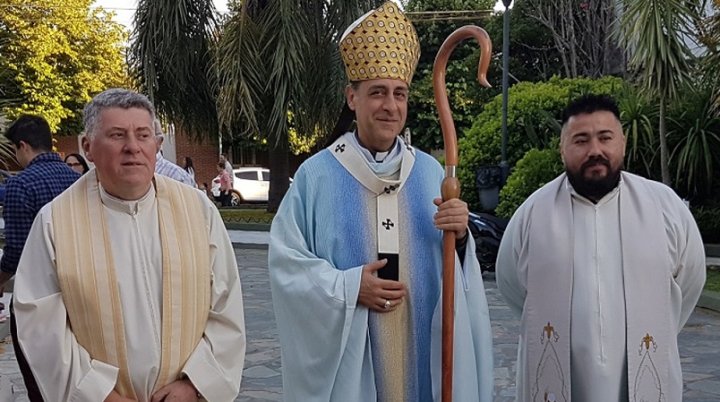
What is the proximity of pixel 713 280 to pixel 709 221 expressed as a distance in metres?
2.95

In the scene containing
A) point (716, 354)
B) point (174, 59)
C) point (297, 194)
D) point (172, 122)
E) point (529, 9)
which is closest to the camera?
point (297, 194)

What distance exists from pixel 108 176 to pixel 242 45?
12.2 meters

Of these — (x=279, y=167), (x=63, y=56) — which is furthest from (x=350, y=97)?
(x=63, y=56)

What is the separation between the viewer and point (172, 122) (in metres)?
16.7

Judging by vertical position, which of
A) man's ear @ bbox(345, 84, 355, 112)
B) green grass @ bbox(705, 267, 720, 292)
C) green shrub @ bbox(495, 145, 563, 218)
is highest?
man's ear @ bbox(345, 84, 355, 112)

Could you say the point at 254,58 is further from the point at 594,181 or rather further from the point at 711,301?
the point at 594,181

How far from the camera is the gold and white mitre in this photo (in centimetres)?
301

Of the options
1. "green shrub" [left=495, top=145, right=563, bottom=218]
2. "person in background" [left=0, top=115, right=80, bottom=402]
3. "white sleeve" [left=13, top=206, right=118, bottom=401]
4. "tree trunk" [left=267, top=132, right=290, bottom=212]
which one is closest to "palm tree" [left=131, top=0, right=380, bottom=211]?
"tree trunk" [left=267, top=132, right=290, bottom=212]

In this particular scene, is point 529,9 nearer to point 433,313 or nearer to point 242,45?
point 242,45

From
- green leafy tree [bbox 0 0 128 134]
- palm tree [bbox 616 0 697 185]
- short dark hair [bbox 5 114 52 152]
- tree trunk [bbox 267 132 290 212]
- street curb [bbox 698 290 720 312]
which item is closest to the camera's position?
short dark hair [bbox 5 114 52 152]

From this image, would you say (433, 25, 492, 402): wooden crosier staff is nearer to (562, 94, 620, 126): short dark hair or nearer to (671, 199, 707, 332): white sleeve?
(562, 94, 620, 126): short dark hair

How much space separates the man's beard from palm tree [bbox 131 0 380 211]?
11472 mm

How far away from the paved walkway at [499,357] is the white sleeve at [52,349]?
1.14 metres

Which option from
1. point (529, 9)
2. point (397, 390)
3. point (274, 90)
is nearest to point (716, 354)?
point (397, 390)
